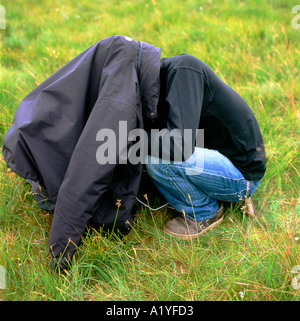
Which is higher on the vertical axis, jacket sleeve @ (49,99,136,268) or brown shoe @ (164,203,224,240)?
jacket sleeve @ (49,99,136,268)

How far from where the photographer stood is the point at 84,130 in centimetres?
165

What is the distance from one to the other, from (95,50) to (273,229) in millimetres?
1386

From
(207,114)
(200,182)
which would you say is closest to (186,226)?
(200,182)

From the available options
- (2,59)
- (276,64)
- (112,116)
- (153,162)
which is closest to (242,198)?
(153,162)

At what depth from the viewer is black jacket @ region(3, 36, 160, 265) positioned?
5.34 ft

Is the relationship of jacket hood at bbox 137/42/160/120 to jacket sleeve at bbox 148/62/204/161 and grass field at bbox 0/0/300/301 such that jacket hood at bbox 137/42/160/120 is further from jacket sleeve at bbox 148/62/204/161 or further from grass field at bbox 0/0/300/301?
grass field at bbox 0/0/300/301

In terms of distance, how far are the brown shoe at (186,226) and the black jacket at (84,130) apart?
33 cm

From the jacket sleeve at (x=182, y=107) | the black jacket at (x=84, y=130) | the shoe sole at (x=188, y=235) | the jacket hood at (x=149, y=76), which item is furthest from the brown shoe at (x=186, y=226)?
the jacket hood at (x=149, y=76)

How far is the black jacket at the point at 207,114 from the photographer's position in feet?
5.51

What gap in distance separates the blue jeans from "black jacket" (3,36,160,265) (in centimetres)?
19

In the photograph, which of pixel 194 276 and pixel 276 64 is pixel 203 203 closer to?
pixel 194 276

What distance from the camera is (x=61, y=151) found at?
1.75 metres

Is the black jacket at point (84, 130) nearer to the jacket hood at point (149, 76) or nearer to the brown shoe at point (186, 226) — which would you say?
the jacket hood at point (149, 76)

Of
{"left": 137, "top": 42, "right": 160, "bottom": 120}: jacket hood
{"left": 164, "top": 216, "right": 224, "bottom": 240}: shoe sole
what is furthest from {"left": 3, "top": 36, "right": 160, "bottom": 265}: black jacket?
{"left": 164, "top": 216, "right": 224, "bottom": 240}: shoe sole
